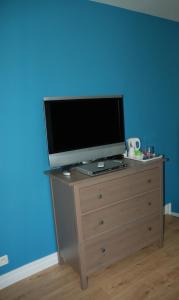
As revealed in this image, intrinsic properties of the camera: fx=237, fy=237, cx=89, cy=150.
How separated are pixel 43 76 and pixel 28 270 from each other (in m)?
1.67

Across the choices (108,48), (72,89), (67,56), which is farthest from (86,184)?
(108,48)

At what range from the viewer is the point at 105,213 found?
189 centimetres

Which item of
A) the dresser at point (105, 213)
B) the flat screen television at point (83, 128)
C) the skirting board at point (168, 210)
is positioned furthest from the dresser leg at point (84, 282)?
the skirting board at point (168, 210)

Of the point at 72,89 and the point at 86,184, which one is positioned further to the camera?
the point at 72,89

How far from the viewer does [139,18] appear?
2.51 m

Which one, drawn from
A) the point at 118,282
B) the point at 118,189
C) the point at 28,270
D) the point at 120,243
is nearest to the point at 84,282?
the point at 118,282

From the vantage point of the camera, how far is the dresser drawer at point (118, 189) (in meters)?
1.78

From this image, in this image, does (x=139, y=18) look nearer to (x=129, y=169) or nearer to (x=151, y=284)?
(x=129, y=169)

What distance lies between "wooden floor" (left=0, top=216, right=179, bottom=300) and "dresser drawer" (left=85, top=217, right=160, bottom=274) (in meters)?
0.13

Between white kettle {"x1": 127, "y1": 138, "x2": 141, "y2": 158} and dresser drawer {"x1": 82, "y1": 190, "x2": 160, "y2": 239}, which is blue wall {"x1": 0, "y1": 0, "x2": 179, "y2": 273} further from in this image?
dresser drawer {"x1": 82, "y1": 190, "x2": 160, "y2": 239}

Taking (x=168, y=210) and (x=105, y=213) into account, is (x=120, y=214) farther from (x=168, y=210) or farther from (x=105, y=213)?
(x=168, y=210)

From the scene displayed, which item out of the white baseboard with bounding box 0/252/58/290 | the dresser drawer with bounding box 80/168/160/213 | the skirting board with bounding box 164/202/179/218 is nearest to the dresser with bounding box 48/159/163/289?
the dresser drawer with bounding box 80/168/160/213

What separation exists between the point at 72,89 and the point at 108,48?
600 mm

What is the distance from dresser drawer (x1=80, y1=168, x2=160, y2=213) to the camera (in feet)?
5.83
